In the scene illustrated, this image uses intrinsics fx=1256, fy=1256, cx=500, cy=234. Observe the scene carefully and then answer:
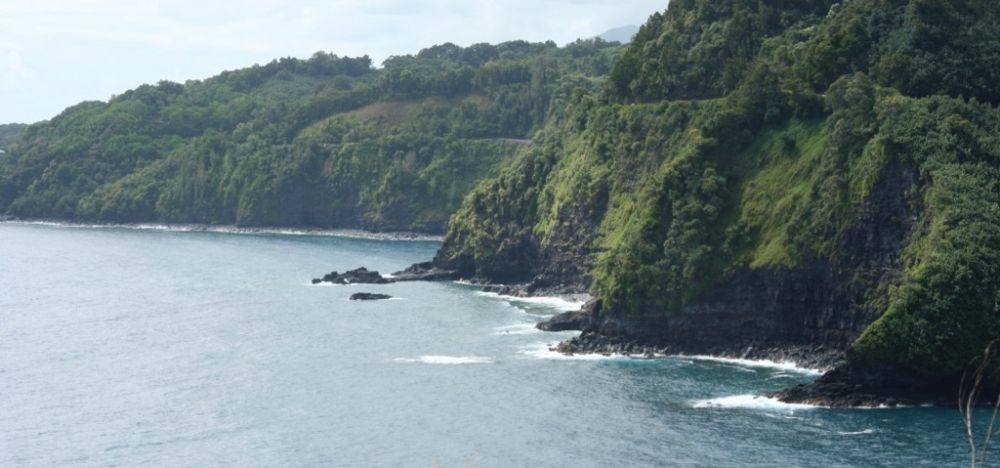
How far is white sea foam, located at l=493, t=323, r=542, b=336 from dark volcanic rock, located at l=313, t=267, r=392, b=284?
1396 inches

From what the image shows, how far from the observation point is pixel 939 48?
9638 cm

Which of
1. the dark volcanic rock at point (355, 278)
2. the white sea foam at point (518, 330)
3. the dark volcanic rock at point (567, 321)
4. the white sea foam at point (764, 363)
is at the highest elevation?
the dark volcanic rock at point (355, 278)

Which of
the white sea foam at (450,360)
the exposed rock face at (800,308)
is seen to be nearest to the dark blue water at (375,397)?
the white sea foam at (450,360)

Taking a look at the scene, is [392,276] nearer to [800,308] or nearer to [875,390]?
[800,308]

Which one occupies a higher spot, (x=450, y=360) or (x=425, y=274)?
(x=425, y=274)

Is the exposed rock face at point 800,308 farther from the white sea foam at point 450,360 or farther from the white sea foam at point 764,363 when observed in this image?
the white sea foam at point 450,360

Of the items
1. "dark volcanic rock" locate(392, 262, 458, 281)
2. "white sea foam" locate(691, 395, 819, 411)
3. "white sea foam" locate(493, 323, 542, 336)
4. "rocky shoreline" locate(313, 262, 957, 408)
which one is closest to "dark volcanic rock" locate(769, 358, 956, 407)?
"rocky shoreline" locate(313, 262, 957, 408)

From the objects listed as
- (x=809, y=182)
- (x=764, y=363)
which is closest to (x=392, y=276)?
(x=809, y=182)

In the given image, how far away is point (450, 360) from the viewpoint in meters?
91.9

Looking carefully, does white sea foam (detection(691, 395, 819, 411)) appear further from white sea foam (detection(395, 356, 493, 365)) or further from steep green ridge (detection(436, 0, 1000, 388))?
white sea foam (detection(395, 356, 493, 365))

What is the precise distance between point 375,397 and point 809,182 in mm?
36485

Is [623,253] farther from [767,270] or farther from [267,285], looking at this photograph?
[267,285]

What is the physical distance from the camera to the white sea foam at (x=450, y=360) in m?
90.9

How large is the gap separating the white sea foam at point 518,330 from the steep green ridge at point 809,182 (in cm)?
617
